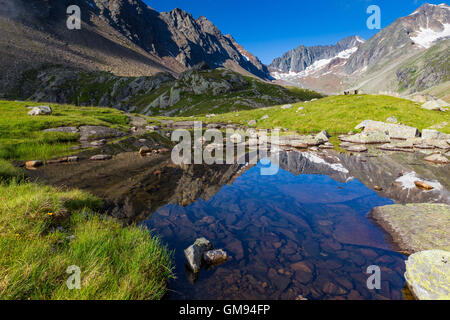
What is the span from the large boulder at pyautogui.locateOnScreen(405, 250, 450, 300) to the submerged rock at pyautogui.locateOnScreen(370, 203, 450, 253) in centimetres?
144

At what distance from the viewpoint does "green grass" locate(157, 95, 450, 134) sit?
114 ft

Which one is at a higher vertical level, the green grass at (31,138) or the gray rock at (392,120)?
the gray rock at (392,120)

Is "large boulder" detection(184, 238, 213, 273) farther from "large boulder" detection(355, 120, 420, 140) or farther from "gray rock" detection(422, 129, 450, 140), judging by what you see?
"large boulder" detection(355, 120, 420, 140)

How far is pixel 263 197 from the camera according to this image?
12.1m

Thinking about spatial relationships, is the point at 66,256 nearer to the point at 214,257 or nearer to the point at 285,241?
the point at 214,257

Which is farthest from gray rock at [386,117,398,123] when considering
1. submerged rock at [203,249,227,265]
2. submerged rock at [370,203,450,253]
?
submerged rock at [203,249,227,265]

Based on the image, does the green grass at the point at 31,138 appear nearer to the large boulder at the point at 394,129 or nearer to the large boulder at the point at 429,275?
the large boulder at the point at 429,275

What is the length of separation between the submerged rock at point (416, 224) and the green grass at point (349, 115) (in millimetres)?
30670

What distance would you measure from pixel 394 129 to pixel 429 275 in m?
34.3

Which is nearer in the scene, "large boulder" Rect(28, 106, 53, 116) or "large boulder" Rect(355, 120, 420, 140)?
"large boulder" Rect(355, 120, 420, 140)

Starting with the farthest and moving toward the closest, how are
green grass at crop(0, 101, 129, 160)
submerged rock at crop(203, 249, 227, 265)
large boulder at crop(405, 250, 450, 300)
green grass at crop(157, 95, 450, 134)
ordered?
green grass at crop(157, 95, 450, 134), green grass at crop(0, 101, 129, 160), submerged rock at crop(203, 249, 227, 265), large boulder at crop(405, 250, 450, 300)

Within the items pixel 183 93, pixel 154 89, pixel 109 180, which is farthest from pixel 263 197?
pixel 154 89

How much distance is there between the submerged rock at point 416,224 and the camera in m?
7.29

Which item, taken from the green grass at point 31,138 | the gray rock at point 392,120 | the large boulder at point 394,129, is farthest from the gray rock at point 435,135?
the green grass at point 31,138
